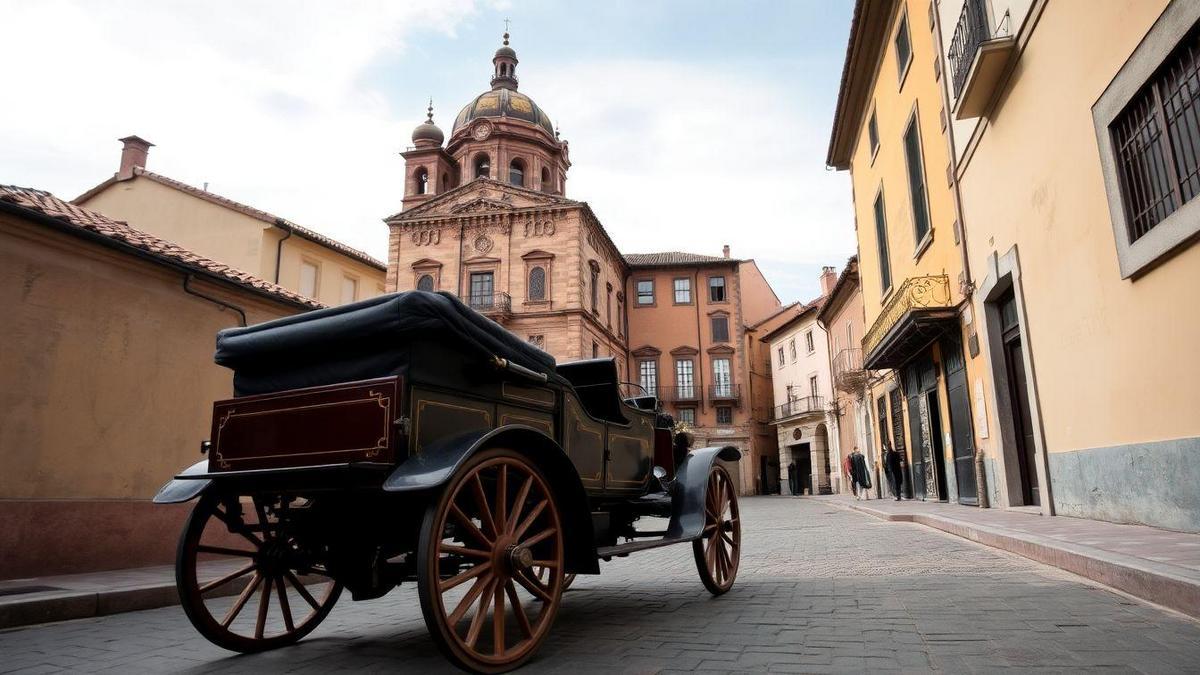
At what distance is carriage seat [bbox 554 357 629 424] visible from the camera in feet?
16.0

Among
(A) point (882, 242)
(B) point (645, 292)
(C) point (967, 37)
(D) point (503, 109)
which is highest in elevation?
(D) point (503, 109)

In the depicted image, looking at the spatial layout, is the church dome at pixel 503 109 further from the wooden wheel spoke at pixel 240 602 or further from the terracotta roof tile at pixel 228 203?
the wooden wheel spoke at pixel 240 602

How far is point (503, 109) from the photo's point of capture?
4644 centimetres

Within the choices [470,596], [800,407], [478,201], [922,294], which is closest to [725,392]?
[800,407]

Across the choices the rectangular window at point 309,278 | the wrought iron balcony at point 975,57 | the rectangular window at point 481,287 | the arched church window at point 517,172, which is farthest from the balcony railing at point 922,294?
the arched church window at point 517,172

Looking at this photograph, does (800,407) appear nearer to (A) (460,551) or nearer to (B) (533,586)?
(B) (533,586)

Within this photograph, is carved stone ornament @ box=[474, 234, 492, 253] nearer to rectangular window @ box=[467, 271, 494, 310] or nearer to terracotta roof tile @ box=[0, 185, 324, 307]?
rectangular window @ box=[467, 271, 494, 310]

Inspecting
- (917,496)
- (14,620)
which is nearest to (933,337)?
(917,496)

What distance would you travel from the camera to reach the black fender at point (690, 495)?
183 inches

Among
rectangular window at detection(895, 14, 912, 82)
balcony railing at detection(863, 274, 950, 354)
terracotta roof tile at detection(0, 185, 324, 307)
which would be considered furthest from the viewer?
rectangular window at detection(895, 14, 912, 82)

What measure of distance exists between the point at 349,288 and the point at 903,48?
2315 cm

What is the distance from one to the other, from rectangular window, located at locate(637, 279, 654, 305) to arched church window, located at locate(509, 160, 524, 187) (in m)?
10.1

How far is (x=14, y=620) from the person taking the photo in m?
4.76

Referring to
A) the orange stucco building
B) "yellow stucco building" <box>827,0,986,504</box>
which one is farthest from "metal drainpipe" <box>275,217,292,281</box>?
"yellow stucco building" <box>827,0,986,504</box>
